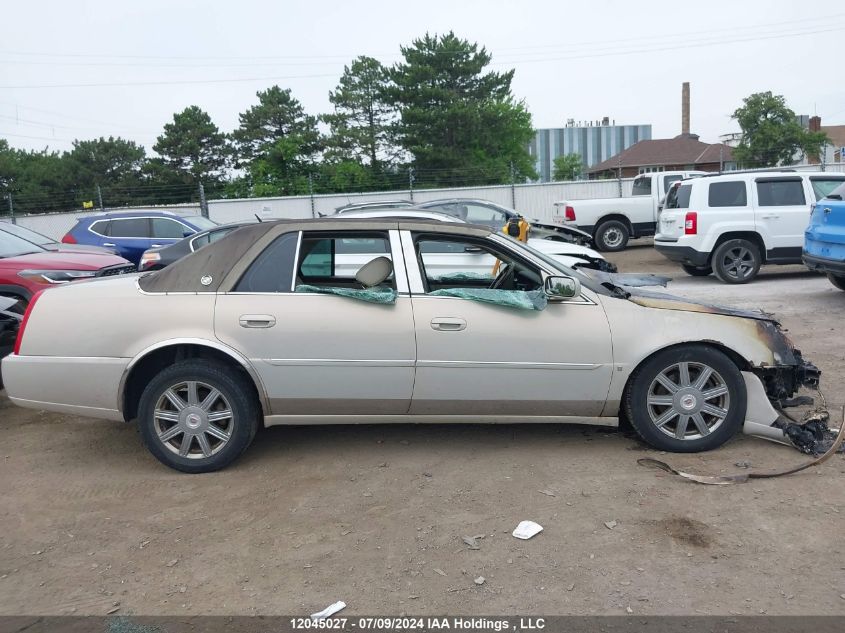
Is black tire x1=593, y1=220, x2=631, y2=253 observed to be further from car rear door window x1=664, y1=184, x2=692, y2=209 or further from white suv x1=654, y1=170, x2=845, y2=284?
white suv x1=654, y1=170, x2=845, y2=284

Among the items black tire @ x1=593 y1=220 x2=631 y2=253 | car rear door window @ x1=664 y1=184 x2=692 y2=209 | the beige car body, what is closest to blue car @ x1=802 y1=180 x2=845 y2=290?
car rear door window @ x1=664 y1=184 x2=692 y2=209

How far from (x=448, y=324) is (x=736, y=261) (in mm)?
8640

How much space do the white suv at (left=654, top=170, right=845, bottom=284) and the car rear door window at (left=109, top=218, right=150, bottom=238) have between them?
33.9ft

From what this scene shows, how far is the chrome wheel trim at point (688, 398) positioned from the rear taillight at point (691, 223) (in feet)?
24.7

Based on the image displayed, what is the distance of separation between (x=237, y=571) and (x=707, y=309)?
326cm

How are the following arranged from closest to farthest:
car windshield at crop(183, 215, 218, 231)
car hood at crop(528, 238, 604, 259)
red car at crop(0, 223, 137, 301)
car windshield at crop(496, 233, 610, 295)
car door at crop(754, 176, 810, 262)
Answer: car windshield at crop(496, 233, 610, 295), red car at crop(0, 223, 137, 301), car hood at crop(528, 238, 604, 259), car door at crop(754, 176, 810, 262), car windshield at crop(183, 215, 218, 231)

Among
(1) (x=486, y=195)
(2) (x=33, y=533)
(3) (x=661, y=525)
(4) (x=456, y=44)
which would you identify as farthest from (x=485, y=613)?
(4) (x=456, y=44)

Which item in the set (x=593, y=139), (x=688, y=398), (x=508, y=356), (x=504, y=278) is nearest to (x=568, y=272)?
(x=504, y=278)

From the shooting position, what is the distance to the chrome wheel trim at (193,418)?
447 centimetres

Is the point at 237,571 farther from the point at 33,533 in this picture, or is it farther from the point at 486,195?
the point at 486,195

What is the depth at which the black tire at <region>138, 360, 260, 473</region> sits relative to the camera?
443cm

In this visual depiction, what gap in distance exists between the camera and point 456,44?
39094mm

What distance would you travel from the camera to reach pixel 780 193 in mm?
11305

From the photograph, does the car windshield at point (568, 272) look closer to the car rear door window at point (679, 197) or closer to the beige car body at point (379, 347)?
the beige car body at point (379, 347)
